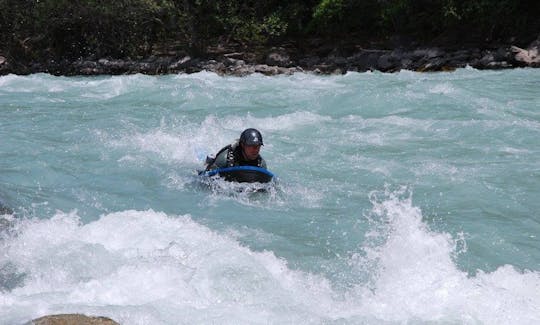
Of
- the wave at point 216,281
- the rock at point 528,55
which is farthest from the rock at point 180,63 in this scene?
the wave at point 216,281

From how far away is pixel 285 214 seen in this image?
22.2 ft

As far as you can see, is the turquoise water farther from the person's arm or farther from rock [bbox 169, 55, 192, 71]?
rock [bbox 169, 55, 192, 71]

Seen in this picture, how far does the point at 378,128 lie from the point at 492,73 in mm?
7778

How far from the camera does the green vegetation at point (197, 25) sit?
23.3 metres

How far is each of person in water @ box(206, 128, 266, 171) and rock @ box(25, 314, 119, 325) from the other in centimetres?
357

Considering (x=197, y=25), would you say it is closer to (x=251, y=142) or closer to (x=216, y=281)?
(x=251, y=142)

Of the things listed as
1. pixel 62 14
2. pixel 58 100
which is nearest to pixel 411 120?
pixel 58 100

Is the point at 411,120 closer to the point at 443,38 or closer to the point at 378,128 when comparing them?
the point at 378,128

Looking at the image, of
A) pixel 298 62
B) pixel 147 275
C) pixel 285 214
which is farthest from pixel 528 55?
pixel 147 275

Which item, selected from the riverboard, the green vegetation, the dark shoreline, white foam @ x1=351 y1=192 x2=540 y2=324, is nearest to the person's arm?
the riverboard

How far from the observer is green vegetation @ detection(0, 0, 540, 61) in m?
23.3

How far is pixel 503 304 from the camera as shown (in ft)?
14.6

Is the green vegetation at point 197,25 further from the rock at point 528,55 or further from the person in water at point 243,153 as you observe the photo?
the person in water at point 243,153

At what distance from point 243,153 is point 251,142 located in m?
0.28
